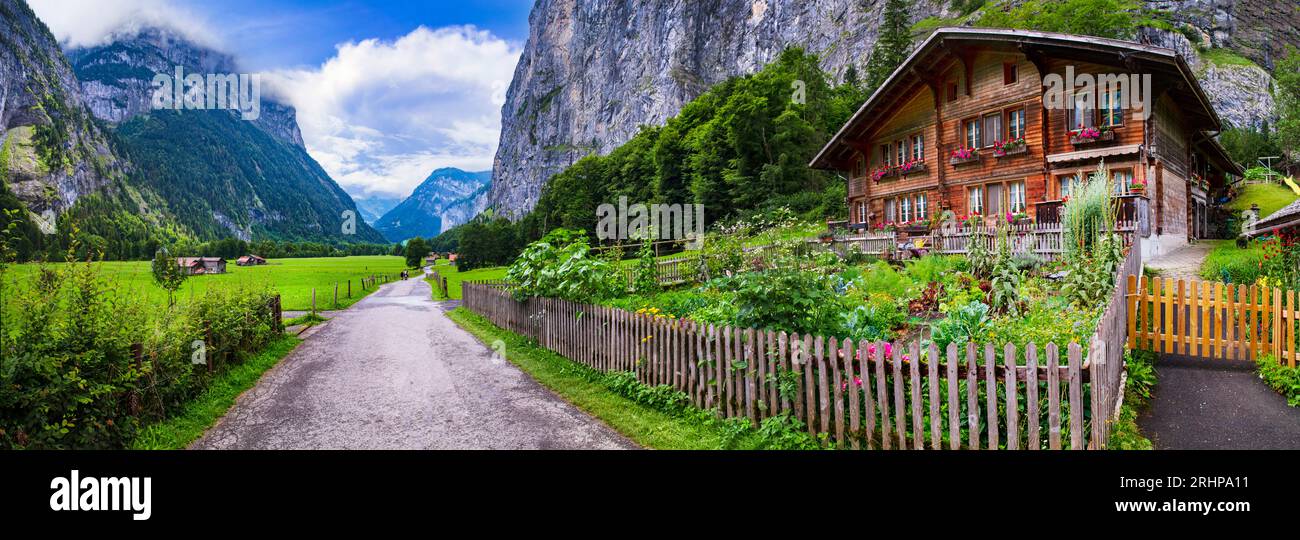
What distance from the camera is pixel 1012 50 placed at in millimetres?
22531

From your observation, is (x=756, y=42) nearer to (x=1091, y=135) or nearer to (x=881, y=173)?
(x=881, y=173)

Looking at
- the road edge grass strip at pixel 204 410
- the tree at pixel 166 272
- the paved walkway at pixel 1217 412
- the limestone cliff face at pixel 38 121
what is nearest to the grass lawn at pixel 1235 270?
the paved walkway at pixel 1217 412

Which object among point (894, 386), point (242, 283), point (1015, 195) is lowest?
point (894, 386)

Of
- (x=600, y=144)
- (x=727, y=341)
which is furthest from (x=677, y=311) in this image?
(x=600, y=144)

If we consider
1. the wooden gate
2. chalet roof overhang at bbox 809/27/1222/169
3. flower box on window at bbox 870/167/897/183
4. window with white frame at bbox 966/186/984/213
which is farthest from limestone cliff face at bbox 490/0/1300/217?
the wooden gate

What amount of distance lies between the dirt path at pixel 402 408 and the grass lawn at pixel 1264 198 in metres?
40.6

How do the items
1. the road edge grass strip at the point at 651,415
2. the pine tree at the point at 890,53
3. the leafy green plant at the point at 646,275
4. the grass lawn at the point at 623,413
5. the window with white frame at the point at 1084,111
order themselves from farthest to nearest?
1. the pine tree at the point at 890,53
2. the window with white frame at the point at 1084,111
3. the leafy green plant at the point at 646,275
4. the grass lawn at the point at 623,413
5. the road edge grass strip at the point at 651,415

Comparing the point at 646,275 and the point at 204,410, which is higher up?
the point at 646,275

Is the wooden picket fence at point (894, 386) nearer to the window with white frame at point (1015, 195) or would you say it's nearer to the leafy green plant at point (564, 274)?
the leafy green plant at point (564, 274)

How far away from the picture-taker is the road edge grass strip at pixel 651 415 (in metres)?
6.12

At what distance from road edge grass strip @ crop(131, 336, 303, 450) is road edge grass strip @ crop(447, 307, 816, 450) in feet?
15.8

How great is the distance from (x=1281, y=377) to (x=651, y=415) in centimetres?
834

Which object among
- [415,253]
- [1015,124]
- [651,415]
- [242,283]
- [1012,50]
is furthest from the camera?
[415,253]

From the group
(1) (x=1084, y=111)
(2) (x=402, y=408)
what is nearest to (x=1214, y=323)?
(2) (x=402, y=408)
